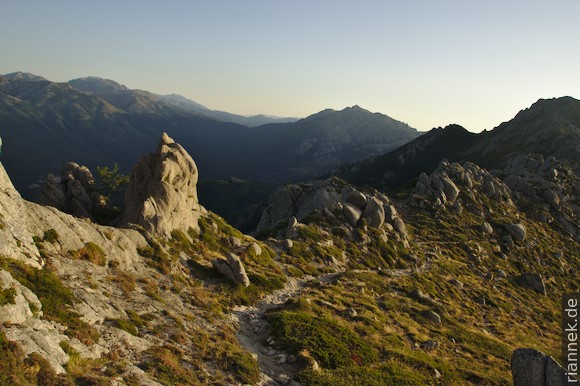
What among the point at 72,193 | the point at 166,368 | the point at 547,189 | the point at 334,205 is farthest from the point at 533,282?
the point at 72,193

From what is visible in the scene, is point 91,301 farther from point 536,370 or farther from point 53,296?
point 536,370

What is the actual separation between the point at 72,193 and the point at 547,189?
13775 cm

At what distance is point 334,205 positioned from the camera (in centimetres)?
7856

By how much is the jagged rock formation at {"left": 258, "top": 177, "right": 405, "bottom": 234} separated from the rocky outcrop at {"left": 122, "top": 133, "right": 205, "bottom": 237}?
2467 centimetres

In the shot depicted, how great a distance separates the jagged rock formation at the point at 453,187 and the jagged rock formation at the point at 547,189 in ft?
27.4

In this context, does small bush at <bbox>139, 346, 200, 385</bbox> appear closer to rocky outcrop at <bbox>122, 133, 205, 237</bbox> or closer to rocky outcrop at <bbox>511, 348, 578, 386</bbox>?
rocky outcrop at <bbox>122, 133, 205, 237</bbox>

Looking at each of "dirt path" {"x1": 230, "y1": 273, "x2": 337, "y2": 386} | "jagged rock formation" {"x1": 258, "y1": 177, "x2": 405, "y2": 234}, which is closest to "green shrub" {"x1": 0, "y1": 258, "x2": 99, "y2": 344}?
"dirt path" {"x1": 230, "y1": 273, "x2": 337, "y2": 386}

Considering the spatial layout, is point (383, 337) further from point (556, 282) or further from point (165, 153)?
point (556, 282)

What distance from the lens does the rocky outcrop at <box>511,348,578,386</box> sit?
999 inches

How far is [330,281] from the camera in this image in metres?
53.1

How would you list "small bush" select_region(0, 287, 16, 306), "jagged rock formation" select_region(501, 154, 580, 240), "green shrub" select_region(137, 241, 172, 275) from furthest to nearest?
"jagged rock formation" select_region(501, 154, 580, 240)
"green shrub" select_region(137, 241, 172, 275)
"small bush" select_region(0, 287, 16, 306)

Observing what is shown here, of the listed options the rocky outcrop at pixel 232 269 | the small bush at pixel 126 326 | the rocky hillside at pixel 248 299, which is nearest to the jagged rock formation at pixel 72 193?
the rocky hillside at pixel 248 299

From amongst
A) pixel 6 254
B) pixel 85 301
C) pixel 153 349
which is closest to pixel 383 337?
pixel 153 349

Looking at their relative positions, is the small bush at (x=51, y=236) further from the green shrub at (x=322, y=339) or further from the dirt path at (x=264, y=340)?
the green shrub at (x=322, y=339)
